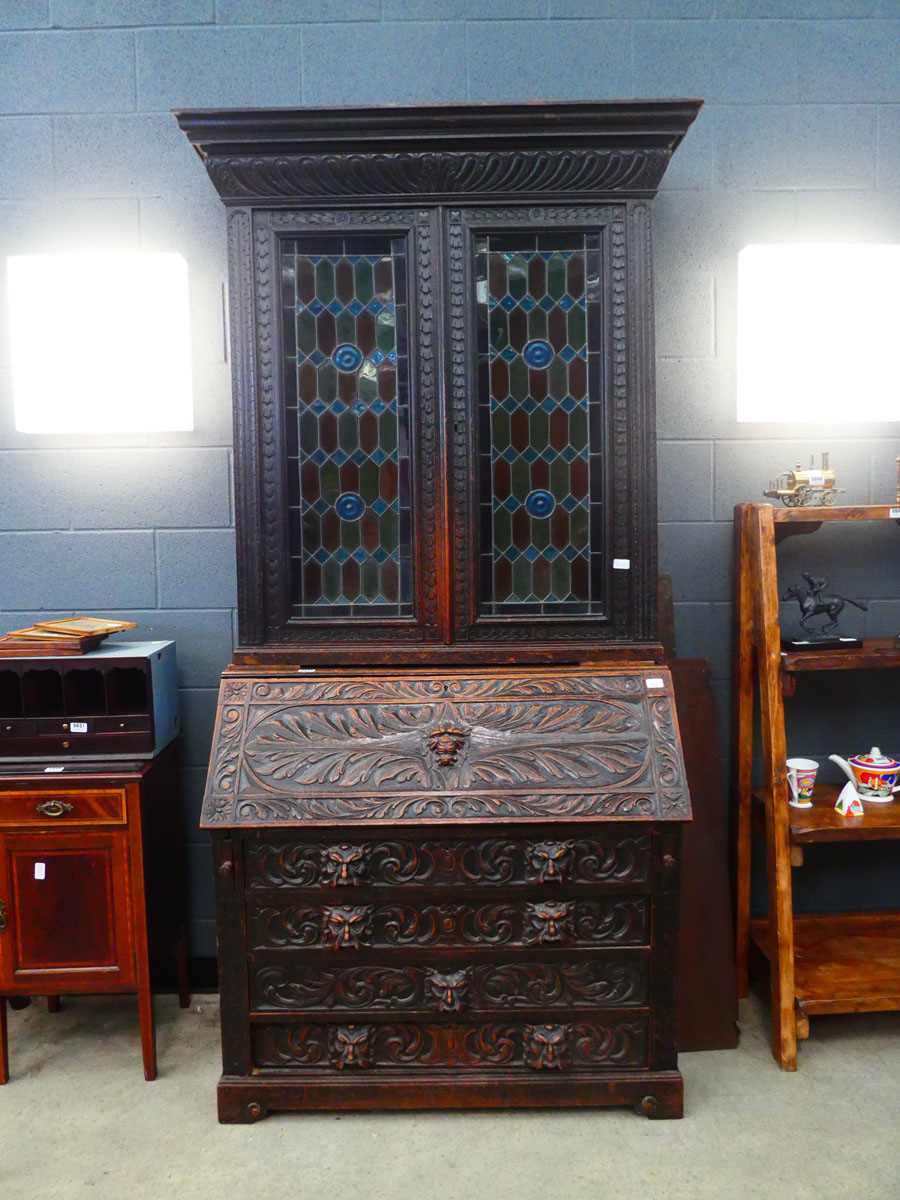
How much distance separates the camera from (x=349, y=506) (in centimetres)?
200

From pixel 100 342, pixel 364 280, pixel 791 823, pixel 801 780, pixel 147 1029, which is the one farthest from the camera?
pixel 100 342

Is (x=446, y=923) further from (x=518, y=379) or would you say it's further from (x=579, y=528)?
(x=518, y=379)

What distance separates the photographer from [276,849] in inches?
73.5

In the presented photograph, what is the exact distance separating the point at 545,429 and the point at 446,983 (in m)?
1.29

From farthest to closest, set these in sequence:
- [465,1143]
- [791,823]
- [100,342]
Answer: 1. [100,342]
2. [791,823]
3. [465,1143]

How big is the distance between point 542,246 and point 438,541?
0.73 metres

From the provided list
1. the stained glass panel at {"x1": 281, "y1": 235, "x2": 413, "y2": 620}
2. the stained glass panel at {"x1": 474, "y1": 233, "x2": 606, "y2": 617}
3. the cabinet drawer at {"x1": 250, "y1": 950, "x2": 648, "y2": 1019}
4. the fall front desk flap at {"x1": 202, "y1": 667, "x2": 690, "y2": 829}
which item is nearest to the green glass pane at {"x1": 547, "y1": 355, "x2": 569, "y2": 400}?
the stained glass panel at {"x1": 474, "y1": 233, "x2": 606, "y2": 617}

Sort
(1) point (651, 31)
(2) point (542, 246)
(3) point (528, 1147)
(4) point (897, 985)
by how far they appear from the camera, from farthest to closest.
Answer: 1. (1) point (651, 31)
2. (4) point (897, 985)
3. (2) point (542, 246)
4. (3) point (528, 1147)

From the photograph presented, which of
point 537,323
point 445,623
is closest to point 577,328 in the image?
point 537,323

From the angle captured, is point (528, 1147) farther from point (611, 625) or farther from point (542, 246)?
point (542, 246)

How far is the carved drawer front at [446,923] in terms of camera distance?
6.14 ft

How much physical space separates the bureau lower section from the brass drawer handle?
1.39ft

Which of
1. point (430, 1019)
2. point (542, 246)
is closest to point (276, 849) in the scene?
point (430, 1019)

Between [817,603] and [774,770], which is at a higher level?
[817,603]
